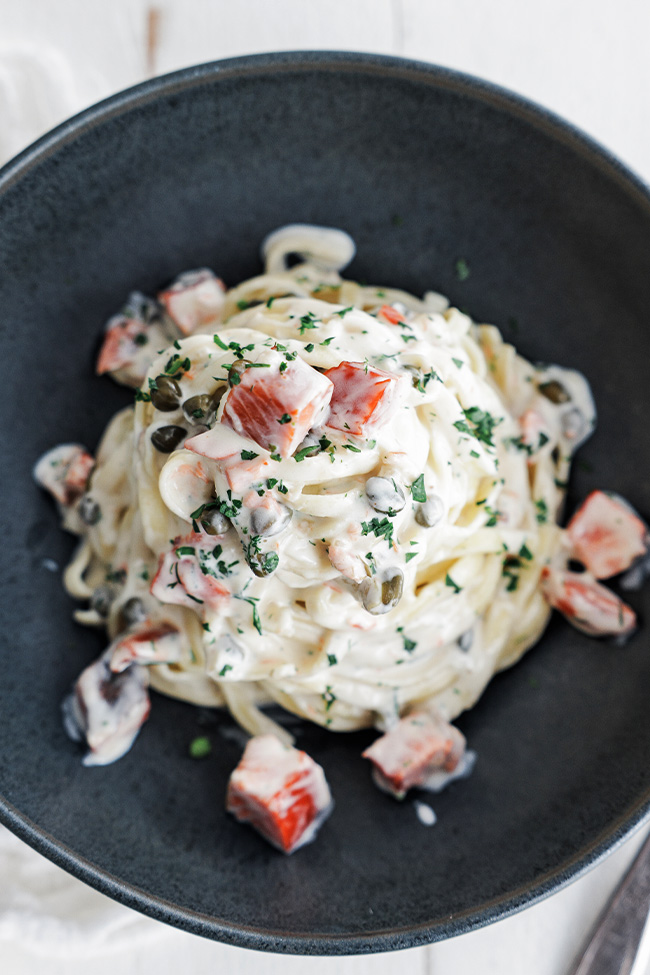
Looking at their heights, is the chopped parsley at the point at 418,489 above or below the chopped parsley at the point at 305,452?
above

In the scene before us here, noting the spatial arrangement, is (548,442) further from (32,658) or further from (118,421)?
(32,658)

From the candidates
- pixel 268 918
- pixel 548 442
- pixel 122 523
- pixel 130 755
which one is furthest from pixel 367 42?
pixel 268 918

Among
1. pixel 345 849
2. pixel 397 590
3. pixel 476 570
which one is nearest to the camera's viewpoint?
pixel 397 590

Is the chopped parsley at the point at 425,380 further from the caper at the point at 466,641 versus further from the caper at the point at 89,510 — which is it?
the caper at the point at 89,510

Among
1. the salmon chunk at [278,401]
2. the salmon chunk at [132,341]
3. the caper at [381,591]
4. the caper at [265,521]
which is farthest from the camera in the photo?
the salmon chunk at [132,341]

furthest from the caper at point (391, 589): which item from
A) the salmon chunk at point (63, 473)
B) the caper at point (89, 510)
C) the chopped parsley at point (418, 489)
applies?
the salmon chunk at point (63, 473)

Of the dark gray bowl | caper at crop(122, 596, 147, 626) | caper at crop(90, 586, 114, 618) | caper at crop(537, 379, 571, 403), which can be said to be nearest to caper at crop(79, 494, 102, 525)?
the dark gray bowl

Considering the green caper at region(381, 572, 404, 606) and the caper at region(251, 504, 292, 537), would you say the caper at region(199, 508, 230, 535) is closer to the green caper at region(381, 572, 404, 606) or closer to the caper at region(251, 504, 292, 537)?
the caper at region(251, 504, 292, 537)
